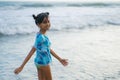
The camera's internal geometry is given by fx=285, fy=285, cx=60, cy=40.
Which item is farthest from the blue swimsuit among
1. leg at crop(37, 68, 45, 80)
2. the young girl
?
leg at crop(37, 68, 45, 80)

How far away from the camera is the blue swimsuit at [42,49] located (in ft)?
13.2

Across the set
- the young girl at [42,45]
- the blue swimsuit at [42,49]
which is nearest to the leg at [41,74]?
the young girl at [42,45]

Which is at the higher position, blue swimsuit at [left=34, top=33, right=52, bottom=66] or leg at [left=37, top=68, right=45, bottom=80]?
blue swimsuit at [left=34, top=33, right=52, bottom=66]

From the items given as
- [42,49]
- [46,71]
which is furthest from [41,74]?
[42,49]

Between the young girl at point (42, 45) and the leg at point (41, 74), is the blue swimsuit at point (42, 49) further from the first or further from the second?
the leg at point (41, 74)

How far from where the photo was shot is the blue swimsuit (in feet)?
13.2

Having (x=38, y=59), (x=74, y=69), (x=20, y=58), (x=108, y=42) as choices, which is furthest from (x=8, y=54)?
(x=38, y=59)

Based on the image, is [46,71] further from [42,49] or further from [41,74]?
[42,49]

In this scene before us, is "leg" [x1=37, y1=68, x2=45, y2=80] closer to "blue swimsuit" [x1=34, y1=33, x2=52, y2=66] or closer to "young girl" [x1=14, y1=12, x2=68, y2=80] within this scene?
"young girl" [x1=14, y1=12, x2=68, y2=80]

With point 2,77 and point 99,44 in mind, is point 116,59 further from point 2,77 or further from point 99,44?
point 2,77

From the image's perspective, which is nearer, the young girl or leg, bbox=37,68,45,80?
the young girl

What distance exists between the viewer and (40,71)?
165 inches

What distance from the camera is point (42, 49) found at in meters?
4.05

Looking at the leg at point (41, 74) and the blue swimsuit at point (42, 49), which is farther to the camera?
the leg at point (41, 74)
